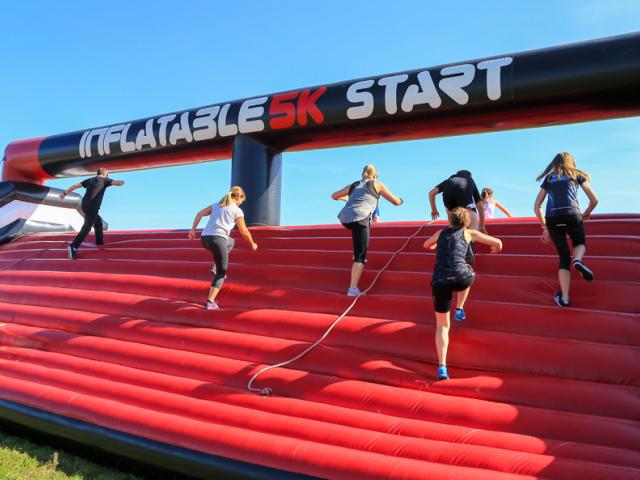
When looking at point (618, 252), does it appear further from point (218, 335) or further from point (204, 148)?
point (204, 148)

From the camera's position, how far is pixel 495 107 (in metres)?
5.93

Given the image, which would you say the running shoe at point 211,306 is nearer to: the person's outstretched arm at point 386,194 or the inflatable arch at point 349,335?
the inflatable arch at point 349,335

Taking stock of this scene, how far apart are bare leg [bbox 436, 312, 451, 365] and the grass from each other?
197 centimetres

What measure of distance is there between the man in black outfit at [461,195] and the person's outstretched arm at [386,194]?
46cm

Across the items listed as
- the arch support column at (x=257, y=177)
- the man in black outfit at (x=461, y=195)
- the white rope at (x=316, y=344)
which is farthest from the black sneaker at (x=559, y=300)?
the arch support column at (x=257, y=177)

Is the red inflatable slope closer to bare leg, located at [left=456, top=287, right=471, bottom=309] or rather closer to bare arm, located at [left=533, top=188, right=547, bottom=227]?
bare leg, located at [left=456, top=287, right=471, bottom=309]

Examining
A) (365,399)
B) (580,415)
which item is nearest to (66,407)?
(365,399)

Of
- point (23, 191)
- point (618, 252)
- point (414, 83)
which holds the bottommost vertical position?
point (618, 252)

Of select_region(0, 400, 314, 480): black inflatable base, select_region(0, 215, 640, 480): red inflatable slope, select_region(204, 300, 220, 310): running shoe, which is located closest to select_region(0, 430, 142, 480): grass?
select_region(0, 400, 314, 480): black inflatable base

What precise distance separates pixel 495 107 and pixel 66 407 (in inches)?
208

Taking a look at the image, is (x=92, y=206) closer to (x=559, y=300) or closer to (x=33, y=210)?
(x=33, y=210)

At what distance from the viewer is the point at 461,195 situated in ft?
15.0

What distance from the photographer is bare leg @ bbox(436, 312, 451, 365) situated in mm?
3186

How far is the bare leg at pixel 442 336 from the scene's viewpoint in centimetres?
319
